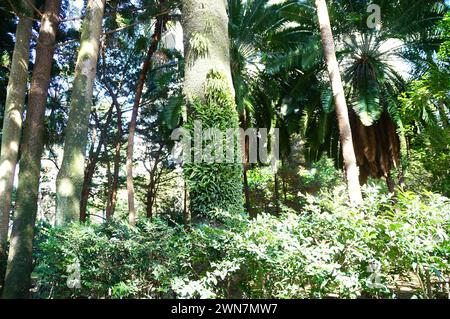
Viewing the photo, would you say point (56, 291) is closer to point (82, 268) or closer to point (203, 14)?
point (82, 268)

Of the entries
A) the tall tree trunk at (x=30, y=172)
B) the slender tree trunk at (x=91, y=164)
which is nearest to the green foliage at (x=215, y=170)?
the tall tree trunk at (x=30, y=172)

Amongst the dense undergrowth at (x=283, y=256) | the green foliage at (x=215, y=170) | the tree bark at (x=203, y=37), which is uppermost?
the tree bark at (x=203, y=37)

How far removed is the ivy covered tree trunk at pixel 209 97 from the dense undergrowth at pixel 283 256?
2.12ft

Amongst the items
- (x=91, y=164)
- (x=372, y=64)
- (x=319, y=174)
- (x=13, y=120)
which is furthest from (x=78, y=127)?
(x=319, y=174)

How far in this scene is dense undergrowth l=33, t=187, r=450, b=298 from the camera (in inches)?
133

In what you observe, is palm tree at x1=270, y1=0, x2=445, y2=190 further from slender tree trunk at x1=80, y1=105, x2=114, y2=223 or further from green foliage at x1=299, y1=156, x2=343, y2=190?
slender tree trunk at x1=80, y1=105, x2=114, y2=223

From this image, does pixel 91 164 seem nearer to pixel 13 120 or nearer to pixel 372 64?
pixel 13 120

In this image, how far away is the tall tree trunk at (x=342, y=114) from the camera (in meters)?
6.20

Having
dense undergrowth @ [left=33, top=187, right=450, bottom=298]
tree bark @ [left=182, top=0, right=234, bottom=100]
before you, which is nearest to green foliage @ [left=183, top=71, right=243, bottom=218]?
tree bark @ [left=182, top=0, right=234, bottom=100]

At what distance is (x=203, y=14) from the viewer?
222 inches

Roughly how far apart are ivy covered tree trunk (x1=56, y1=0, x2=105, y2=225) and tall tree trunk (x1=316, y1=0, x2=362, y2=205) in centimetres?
497

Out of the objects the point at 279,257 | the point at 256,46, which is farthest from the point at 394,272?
the point at 256,46

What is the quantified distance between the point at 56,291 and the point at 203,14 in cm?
466

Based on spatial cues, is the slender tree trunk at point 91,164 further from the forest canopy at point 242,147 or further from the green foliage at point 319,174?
the green foliage at point 319,174
